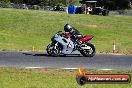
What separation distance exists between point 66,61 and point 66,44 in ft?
8.14

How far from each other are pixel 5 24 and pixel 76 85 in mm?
34778

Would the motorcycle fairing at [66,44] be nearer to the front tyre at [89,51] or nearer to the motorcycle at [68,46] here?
the motorcycle at [68,46]

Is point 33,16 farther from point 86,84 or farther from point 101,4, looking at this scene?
point 101,4

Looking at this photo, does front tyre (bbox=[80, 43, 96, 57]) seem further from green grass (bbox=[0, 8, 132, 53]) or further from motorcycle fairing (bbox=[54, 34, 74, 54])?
green grass (bbox=[0, 8, 132, 53])

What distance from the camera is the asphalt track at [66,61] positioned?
18573 mm

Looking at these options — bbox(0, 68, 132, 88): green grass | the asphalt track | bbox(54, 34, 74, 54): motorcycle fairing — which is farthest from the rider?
bbox(0, 68, 132, 88): green grass

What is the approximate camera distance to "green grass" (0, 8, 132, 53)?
133ft

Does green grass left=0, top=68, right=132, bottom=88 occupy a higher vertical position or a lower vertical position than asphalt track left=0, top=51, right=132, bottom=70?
higher

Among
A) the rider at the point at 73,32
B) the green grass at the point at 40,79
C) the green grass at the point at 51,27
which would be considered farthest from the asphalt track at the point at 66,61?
the green grass at the point at 51,27

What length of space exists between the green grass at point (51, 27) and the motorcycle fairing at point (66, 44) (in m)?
12.9

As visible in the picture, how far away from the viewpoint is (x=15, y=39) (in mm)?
37781

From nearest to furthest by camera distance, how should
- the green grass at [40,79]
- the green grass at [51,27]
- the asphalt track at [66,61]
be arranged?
the green grass at [40,79], the asphalt track at [66,61], the green grass at [51,27]

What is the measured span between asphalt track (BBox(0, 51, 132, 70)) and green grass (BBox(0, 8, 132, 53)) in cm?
1379

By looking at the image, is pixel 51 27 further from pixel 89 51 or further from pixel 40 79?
pixel 40 79
